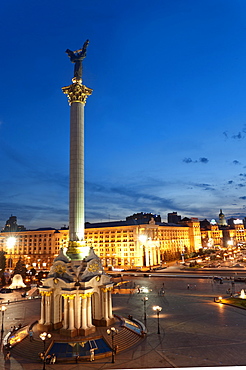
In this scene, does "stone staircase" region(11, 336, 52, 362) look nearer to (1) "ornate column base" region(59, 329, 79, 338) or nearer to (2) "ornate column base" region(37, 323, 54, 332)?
(1) "ornate column base" region(59, 329, 79, 338)

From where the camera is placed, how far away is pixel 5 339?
31.5m

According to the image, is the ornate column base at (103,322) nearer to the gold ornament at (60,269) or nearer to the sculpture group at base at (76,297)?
the sculpture group at base at (76,297)

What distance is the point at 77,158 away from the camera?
40.1 meters

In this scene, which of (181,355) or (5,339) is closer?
(181,355)

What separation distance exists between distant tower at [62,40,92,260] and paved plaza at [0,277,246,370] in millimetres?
11508

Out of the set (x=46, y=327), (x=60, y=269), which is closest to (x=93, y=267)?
(x=60, y=269)

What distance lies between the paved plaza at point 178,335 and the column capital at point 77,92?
101 ft

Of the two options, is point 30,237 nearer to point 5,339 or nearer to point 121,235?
point 121,235

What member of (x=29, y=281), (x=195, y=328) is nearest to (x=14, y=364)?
(x=195, y=328)

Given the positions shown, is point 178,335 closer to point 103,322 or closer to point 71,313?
point 103,322

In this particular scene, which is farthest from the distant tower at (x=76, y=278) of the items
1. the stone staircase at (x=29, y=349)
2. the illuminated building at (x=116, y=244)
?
the illuminated building at (x=116, y=244)

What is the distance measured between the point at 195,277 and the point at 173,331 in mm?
56670

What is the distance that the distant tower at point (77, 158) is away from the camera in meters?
38.2

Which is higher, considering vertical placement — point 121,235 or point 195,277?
point 121,235
